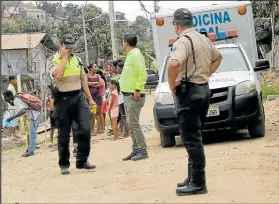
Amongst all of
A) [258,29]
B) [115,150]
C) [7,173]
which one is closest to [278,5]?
[258,29]

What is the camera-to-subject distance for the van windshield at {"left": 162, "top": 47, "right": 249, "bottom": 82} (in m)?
11.4

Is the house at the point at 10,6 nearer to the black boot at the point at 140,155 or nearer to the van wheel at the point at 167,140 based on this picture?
the black boot at the point at 140,155

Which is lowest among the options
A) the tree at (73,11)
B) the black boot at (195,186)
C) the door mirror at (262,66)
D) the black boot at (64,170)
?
the black boot at (64,170)

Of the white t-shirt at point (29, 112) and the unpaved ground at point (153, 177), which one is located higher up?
the white t-shirt at point (29, 112)

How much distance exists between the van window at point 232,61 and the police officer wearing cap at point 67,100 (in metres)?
3.43

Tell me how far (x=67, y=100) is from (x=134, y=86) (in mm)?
1196

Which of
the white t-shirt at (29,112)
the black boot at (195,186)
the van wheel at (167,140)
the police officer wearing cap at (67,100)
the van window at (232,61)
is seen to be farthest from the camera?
the white t-shirt at (29,112)

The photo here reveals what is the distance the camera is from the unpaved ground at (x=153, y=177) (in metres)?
6.75

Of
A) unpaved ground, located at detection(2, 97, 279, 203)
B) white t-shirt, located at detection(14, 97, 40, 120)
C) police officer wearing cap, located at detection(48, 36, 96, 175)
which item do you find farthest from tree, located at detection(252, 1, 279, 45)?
police officer wearing cap, located at detection(48, 36, 96, 175)

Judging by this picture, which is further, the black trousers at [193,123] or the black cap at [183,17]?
the black cap at [183,17]

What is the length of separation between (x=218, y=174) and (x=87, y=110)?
7.15ft

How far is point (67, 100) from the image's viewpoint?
28.6 ft

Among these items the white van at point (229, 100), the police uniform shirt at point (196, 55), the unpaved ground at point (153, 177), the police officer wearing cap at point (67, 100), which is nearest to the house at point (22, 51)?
the white van at point (229, 100)

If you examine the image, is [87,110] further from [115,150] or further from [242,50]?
[242,50]
